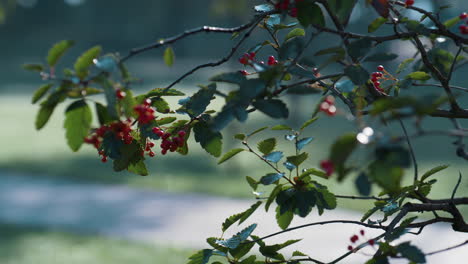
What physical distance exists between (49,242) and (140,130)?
4557 mm

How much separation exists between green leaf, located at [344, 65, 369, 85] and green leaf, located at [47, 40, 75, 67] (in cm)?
57

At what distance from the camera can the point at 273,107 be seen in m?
1.28

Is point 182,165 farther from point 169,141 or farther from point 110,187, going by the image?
point 169,141

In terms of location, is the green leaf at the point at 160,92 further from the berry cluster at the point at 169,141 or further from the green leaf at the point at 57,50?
the green leaf at the point at 57,50

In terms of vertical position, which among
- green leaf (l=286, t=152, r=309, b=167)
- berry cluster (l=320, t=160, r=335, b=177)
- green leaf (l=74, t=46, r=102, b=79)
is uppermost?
green leaf (l=74, t=46, r=102, b=79)

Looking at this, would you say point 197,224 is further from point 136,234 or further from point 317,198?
point 317,198

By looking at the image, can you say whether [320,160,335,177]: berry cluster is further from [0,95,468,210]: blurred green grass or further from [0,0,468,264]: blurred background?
[0,95,468,210]: blurred green grass

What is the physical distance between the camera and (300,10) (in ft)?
4.51

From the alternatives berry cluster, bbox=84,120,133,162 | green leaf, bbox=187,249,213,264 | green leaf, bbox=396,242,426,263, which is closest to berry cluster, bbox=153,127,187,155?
berry cluster, bbox=84,120,133,162

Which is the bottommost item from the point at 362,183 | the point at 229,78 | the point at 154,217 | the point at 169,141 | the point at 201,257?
the point at 154,217

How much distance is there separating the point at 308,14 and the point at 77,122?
0.53 meters

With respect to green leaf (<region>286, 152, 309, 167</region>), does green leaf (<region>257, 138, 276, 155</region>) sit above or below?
above

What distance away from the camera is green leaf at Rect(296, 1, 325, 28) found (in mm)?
1374

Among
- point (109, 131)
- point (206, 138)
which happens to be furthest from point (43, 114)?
point (206, 138)
